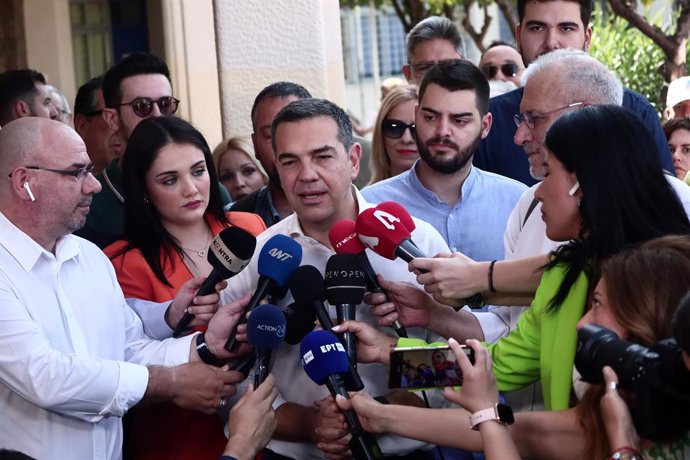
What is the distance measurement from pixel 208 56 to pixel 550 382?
6.20m

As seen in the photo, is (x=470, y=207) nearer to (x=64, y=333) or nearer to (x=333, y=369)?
(x=333, y=369)

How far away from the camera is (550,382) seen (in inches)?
171

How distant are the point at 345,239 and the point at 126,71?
9.55 ft

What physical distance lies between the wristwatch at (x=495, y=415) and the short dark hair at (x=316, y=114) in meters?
1.63

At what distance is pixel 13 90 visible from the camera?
860 cm

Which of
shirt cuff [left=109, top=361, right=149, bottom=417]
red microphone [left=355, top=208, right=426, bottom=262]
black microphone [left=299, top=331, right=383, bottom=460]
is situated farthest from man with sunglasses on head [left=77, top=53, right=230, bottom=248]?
black microphone [left=299, top=331, right=383, bottom=460]

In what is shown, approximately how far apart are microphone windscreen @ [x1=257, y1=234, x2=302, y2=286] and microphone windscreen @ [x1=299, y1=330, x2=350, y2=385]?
35 centimetres

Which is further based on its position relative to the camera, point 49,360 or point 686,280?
point 49,360

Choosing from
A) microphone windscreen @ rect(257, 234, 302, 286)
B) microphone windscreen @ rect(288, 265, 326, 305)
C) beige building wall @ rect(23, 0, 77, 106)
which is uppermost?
beige building wall @ rect(23, 0, 77, 106)

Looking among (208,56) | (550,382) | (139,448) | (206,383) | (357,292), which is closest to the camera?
(550,382)

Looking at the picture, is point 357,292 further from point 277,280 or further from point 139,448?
point 139,448

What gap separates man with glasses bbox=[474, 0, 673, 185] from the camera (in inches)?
276

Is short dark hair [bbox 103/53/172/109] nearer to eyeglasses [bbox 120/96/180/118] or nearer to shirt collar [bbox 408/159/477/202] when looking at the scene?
eyeglasses [bbox 120/96/180/118]

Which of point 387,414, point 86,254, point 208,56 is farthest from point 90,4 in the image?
point 387,414
